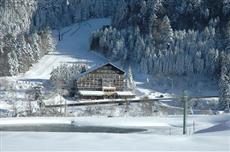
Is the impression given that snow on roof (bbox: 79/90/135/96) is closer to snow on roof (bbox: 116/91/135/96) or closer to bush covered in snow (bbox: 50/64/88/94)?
snow on roof (bbox: 116/91/135/96)

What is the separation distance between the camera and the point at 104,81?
67125mm

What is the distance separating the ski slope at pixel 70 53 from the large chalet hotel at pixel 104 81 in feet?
29.9

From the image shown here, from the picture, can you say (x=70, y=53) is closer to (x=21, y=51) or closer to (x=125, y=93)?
(x=21, y=51)

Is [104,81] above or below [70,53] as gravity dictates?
below

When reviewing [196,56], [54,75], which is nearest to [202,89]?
[196,56]

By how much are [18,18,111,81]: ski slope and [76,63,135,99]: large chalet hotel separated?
911 cm

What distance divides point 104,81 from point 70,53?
2647 cm

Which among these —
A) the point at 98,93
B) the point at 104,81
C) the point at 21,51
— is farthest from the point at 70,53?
the point at 98,93

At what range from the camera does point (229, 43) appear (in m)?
83.8

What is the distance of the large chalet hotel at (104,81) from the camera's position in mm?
65375

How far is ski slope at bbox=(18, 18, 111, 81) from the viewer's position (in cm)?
7850

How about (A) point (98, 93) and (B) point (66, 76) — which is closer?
(A) point (98, 93)

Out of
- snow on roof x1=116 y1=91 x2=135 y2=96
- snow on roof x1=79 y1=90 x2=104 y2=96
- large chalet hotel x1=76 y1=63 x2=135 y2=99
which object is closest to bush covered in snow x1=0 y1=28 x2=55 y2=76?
large chalet hotel x1=76 y1=63 x2=135 y2=99

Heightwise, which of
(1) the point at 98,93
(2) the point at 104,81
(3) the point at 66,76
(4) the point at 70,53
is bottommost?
(1) the point at 98,93
